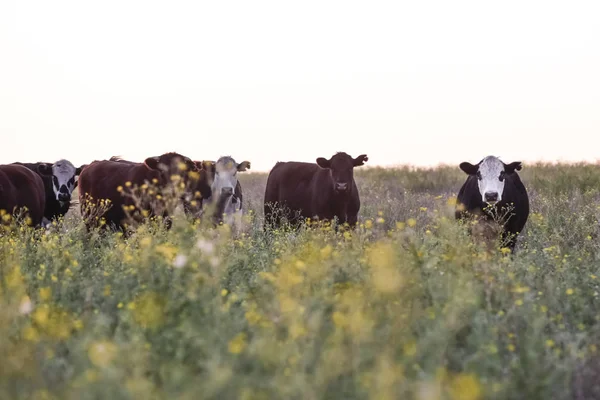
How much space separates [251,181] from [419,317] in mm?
29143

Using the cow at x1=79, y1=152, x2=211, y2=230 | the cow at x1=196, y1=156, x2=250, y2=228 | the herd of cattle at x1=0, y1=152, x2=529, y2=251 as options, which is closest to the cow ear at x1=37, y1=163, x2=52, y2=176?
the herd of cattle at x1=0, y1=152, x2=529, y2=251

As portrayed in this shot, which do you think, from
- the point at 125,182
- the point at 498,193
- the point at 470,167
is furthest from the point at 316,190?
the point at 498,193

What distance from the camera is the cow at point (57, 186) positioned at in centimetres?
1648

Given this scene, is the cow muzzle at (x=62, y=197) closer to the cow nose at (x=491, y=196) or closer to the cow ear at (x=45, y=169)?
the cow ear at (x=45, y=169)

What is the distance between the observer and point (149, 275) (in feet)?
19.7

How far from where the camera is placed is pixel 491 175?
41.2ft

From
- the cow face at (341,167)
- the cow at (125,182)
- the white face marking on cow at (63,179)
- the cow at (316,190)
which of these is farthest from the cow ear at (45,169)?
the cow face at (341,167)

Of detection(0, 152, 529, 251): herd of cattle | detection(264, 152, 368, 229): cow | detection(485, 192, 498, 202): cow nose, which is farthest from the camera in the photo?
detection(264, 152, 368, 229): cow

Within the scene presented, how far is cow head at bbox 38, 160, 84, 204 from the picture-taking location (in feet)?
53.9

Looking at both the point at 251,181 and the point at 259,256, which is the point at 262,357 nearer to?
the point at 259,256

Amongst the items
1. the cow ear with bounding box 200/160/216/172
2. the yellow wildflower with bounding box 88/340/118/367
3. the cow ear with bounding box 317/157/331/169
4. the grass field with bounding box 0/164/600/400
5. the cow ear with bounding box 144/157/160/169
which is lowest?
the grass field with bounding box 0/164/600/400

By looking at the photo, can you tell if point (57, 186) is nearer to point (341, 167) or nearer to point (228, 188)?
point (228, 188)

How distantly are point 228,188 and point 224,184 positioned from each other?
1.12 feet

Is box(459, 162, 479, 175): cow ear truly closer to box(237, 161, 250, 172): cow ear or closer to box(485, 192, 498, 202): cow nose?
box(485, 192, 498, 202): cow nose
